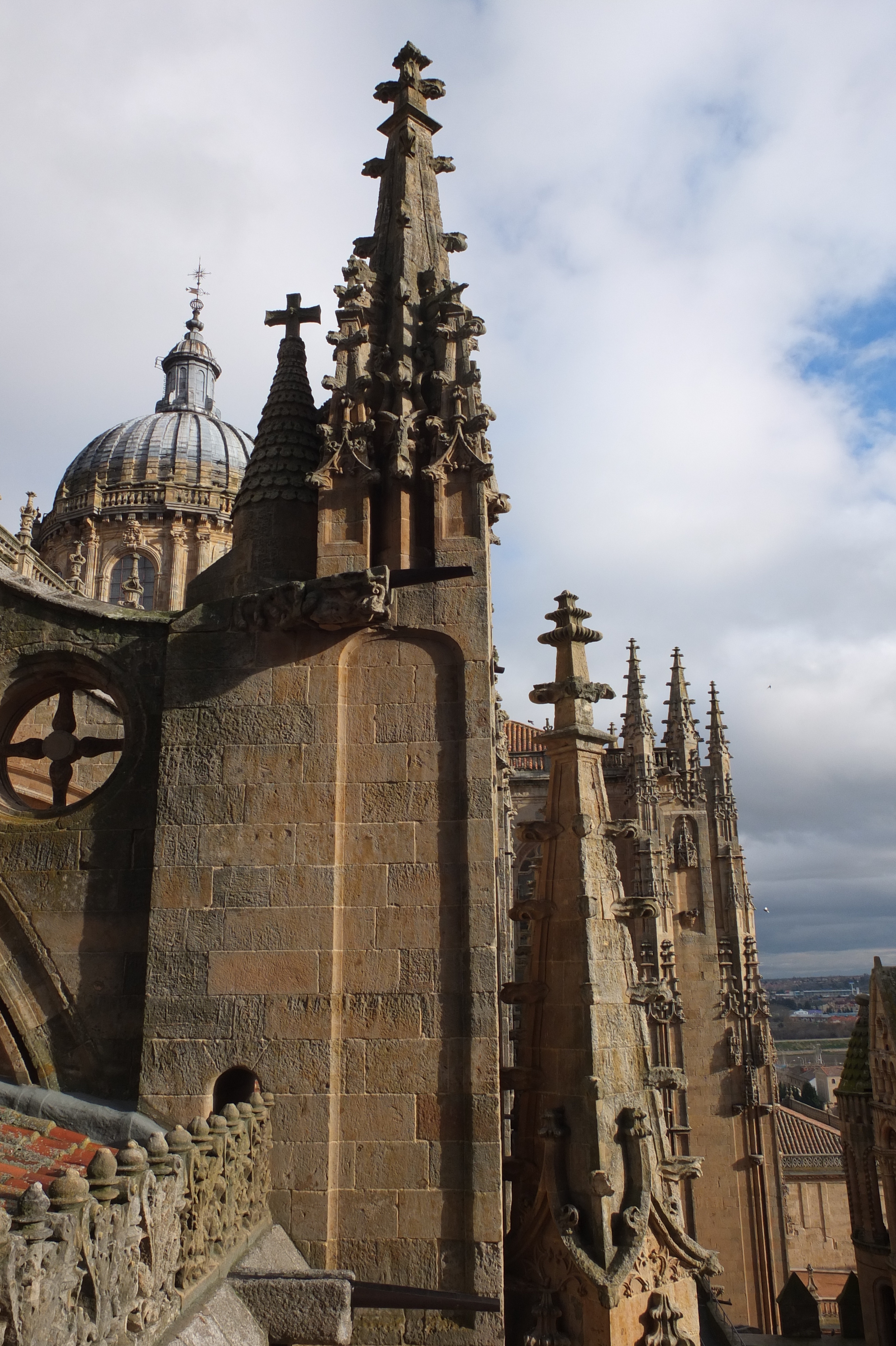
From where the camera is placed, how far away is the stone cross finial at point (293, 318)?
31.7 ft

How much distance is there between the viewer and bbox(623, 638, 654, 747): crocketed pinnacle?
27.4 meters

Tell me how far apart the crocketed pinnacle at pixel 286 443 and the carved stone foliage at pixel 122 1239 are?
16.3ft

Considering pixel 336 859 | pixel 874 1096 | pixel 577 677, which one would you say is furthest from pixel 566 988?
pixel 874 1096

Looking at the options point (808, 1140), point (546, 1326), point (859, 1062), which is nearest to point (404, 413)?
point (546, 1326)

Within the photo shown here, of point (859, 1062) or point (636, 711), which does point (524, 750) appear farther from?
point (859, 1062)

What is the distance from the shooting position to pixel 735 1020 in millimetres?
25859

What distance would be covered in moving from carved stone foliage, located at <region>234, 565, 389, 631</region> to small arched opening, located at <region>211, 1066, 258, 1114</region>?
3.08 m

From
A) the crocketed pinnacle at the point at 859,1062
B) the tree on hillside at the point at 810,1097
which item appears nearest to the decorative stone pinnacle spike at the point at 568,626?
the crocketed pinnacle at the point at 859,1062

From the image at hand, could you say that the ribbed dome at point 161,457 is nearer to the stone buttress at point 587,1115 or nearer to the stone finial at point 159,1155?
the stone buttress at point 587,1115

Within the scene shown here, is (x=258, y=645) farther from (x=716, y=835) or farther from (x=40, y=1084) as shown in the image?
(x=716, y=835)

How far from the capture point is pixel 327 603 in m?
7.24

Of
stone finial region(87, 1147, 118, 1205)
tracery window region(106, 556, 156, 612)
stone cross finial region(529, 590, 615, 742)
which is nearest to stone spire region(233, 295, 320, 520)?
stone cross finial region(529, 590, 615, 742)

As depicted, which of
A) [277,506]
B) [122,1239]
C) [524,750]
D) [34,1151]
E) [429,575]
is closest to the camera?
[122,1239]

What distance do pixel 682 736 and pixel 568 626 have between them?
20.9 m
